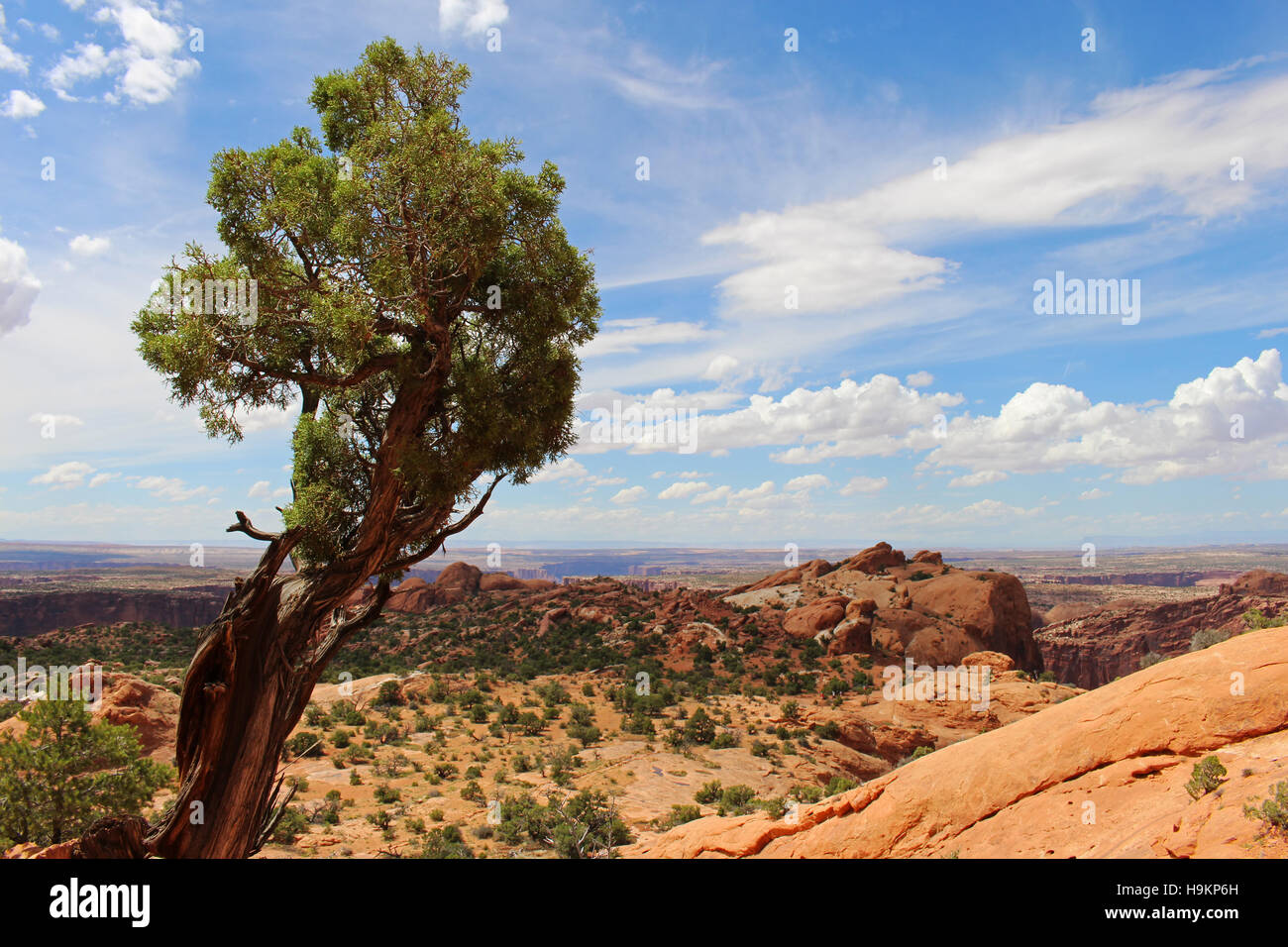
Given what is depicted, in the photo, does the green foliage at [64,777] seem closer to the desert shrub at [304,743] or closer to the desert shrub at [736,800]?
the desert shrub at [736,800]

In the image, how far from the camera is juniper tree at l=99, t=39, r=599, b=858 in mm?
7477

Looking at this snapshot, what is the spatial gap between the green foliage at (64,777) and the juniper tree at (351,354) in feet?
16.2

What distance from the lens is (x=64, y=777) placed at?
35.7 feet

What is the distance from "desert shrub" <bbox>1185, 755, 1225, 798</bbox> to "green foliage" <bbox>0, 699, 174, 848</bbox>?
14.0 m

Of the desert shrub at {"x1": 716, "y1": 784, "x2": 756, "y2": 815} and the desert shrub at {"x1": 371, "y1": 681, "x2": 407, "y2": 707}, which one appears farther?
the desert shrub at {"x1": 371, "y1": 681, "x2": 407, "y2": 707}

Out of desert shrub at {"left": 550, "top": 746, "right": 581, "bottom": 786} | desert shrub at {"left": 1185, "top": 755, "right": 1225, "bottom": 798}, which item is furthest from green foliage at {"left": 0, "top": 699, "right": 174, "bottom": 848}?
desert shrub at {"left": 1185, "top": 755, "right": 1225, "bottom": 798}

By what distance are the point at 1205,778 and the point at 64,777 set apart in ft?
53.2

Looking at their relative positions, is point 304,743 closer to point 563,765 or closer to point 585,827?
point 563,765

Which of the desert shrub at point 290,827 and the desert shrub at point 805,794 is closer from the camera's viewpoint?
Result: the desert shrub at point 290,827

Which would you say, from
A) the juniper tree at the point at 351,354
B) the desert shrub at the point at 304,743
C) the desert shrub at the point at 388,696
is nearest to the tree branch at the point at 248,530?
the juniper tree at the point at 351,354

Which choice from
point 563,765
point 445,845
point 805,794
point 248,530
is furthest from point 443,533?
point 563,765

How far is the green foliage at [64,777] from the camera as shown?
1055 centimetres

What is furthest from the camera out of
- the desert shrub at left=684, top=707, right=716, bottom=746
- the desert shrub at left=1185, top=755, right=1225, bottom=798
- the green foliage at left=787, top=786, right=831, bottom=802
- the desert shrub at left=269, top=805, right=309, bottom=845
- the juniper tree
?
the desert shrub at left=684, top=707, right=716, bottom=746

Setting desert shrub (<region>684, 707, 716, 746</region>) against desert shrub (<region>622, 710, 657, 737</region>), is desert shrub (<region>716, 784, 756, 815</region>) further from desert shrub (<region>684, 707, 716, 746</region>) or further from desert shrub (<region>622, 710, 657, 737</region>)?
desert shrub (<region>622, 710, 657, 737</region>)
